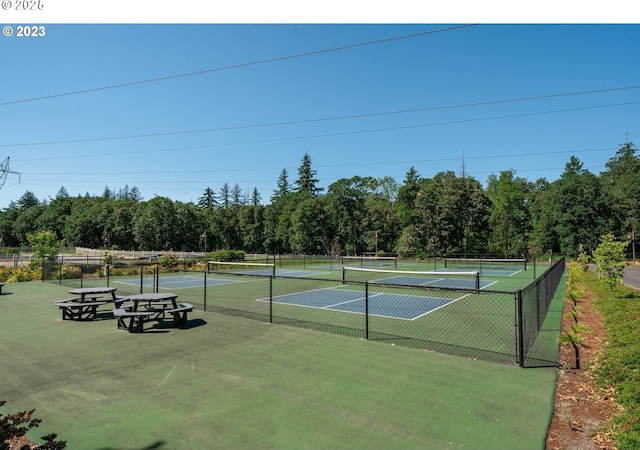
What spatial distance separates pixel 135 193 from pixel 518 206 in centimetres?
13723

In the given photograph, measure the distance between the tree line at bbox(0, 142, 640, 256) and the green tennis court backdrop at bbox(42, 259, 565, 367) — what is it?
117 ft

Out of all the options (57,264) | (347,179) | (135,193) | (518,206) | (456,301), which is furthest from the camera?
(135,193)

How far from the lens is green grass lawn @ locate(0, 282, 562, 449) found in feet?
12.1

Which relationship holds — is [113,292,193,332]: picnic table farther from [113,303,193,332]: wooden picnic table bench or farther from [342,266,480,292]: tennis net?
[342,266,480,292]: tennis net

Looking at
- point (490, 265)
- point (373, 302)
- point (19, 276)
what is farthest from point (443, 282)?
point (19, 276)

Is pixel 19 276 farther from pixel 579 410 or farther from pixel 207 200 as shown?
pixel 207 200

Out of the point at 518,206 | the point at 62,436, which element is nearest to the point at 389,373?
the point at 62,436

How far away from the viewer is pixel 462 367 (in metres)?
5.73

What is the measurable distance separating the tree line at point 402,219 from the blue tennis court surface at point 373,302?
35.9m

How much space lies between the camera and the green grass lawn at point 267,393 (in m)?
3.69

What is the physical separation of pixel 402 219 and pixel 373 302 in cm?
5040

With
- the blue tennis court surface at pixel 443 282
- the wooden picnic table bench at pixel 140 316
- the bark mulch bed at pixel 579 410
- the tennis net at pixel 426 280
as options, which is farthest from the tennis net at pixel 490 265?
the wooden picnic table bench at pixel 140 316

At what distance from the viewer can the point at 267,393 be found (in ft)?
15.5

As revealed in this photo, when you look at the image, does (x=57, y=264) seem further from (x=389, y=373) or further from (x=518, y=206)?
(x=518, y=206)
